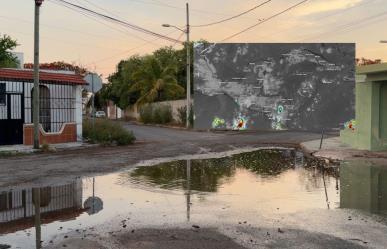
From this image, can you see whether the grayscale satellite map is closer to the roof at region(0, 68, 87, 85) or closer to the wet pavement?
the roof at region(0, 68, 87, 85)

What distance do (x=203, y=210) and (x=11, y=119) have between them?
15442 mm

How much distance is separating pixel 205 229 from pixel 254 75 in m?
34.6

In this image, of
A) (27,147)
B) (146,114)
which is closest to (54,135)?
(27,147)

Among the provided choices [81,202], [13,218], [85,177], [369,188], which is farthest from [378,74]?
[13,218]

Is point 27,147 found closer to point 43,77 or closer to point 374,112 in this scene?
point 43,77

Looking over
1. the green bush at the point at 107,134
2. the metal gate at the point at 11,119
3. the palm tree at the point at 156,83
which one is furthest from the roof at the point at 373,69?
the palm tree at the point at 156,83

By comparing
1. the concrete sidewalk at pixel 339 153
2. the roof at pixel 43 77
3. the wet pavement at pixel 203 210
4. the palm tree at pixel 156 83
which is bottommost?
the wet pavement at pixel 203 210

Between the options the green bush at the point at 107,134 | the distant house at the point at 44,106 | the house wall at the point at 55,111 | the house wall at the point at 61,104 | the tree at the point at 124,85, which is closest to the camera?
the distant house at the point at 44,106

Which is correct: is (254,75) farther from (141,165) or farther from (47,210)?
(47,210)

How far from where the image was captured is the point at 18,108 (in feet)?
74.1

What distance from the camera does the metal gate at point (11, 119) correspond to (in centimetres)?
2209

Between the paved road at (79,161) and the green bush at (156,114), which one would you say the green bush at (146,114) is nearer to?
the green bush at (156,114)

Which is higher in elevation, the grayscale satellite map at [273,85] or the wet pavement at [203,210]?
the grayscale satellite map at [273,85]

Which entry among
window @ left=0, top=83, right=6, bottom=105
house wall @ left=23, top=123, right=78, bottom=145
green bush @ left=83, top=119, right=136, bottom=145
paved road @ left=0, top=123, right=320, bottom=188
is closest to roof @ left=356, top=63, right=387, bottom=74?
paved road @ left=0, top=123, right=320, bottom=188
